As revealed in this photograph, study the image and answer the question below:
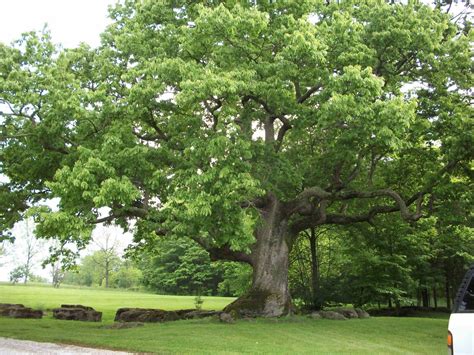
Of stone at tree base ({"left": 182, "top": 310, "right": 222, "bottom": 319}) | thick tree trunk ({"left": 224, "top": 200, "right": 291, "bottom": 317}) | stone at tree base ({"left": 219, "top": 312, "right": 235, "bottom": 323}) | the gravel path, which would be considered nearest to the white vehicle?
the gravel path

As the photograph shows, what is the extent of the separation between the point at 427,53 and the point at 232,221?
32.7 feet

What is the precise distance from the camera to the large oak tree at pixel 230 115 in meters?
14.5

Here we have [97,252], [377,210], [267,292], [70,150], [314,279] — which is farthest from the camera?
[97,252]

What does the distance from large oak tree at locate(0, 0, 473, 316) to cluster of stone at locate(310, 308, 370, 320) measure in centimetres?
184

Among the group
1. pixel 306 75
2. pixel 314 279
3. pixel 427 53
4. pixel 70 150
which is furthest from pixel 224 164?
pixel 314 279

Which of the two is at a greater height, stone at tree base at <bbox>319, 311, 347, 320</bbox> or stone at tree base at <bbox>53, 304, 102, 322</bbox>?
stone at tree base at <bbox>319, 311, 347, 320</bbox>

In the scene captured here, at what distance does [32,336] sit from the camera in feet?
48.3

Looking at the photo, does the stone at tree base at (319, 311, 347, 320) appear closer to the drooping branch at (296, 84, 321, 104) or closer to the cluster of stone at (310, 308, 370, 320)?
the cluster of stone at (310, 308, 370, 320)

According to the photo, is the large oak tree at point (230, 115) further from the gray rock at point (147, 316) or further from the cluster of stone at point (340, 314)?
the gray rock at point (147, 316)

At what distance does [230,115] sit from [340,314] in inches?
427

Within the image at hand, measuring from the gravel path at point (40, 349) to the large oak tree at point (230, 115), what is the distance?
10.5ft

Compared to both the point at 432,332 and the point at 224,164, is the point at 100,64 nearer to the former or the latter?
the point at 224,164

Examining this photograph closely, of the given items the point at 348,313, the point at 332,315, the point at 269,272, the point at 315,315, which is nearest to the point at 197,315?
the point at 269,272

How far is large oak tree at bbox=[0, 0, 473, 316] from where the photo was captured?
14.5 metres
